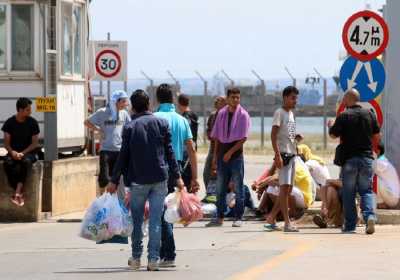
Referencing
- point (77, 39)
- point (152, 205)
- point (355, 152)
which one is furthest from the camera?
point (77, 39)

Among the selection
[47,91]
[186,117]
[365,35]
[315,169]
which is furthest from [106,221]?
[47,91]

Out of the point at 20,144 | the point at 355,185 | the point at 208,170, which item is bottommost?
the point at 208,170

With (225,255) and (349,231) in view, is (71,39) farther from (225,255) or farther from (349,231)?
(225,255)

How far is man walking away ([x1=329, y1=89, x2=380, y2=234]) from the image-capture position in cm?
1762

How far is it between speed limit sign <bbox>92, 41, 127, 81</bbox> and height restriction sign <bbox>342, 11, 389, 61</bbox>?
915 centimetres

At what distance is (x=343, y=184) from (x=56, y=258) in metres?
4.43

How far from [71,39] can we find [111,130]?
13.1ft

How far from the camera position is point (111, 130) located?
1928 centimetres

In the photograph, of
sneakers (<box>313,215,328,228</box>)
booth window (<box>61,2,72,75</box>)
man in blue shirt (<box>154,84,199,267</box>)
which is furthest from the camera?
booth window (<box>61,2,72,75</box>)

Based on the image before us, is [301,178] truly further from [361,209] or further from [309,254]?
[309,254]

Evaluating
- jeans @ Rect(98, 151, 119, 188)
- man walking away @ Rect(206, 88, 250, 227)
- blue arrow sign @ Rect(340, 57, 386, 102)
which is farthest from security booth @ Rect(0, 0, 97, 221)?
blue arrow sign @ Rect(340, 57, 386, 102)

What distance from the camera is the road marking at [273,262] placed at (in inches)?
511

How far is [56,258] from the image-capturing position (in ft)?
49.9

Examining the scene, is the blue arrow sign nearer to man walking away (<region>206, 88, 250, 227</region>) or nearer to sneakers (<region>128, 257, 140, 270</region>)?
man walking away (<region>206, 88, 250, 227</region>)
